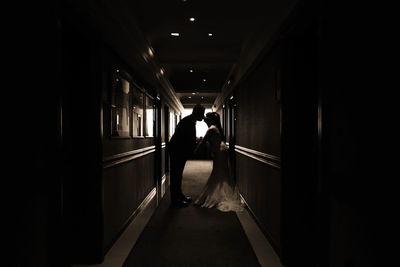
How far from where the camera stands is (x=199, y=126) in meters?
21.3

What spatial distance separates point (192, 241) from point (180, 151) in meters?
2.32

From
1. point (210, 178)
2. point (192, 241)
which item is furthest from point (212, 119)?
point (192, 241)

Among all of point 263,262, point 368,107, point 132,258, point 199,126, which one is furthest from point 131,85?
point 199,126

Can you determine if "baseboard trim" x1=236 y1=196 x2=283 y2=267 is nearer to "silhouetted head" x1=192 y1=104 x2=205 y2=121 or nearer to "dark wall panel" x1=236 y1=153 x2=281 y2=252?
"dark wall panel" x1=236 y1=153 x2=281 y2=252

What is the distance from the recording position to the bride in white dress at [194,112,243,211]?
5816mm

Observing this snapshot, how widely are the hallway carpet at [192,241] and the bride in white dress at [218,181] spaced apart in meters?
0.42

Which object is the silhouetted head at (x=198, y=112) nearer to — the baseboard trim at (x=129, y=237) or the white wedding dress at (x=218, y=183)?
the white wedding dress at (x=218, y=183)

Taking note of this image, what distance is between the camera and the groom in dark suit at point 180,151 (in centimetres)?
587

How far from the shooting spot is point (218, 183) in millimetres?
5992

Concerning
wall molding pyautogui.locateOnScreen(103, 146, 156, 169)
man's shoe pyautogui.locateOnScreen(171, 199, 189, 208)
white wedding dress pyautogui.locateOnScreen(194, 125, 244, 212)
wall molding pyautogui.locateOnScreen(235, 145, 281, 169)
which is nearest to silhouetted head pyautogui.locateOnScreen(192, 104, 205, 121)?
white wedding dress pyautogui.locateOnScreen(194, 125, 244, 212)

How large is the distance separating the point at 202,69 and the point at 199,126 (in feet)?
42.0

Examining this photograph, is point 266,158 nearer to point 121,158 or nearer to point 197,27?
point 121,158

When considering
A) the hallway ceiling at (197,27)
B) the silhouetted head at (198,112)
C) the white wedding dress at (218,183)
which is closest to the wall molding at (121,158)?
the silhouetted head at (198,112)

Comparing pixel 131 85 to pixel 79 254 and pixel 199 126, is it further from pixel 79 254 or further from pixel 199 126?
pixel 199 126
